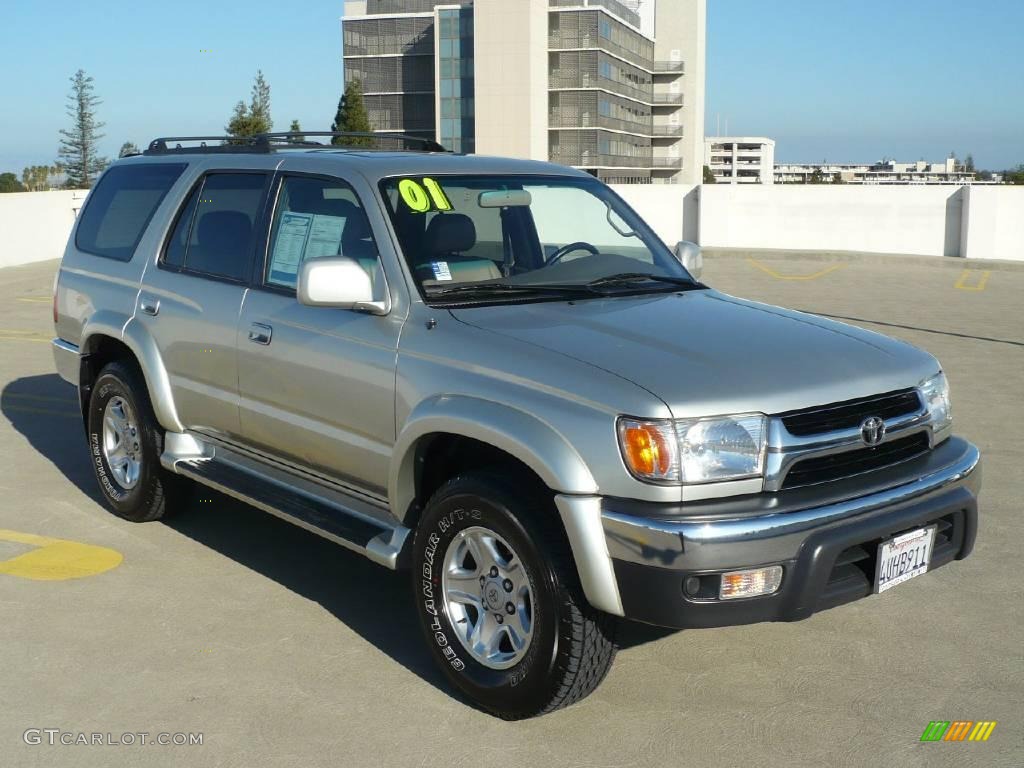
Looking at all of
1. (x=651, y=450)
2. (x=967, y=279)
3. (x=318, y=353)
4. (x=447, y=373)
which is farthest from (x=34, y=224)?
(x=651, y=450)

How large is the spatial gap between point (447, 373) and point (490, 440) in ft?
1.27

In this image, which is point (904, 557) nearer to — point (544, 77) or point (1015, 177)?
point (1015, 177)

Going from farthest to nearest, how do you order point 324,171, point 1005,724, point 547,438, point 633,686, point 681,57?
point 681,57 < point 324,171 < point 633,686 < point 1005,724 < point 547,438

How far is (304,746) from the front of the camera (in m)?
3.71

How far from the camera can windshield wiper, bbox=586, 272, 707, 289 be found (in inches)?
186

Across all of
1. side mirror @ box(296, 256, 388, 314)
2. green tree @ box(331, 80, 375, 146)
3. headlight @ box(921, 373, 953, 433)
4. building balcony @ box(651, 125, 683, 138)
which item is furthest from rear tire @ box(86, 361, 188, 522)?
building balcony @ box(651, 125, 683, 138)

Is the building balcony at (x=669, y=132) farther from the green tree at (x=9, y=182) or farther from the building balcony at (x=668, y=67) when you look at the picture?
the green tree at (x=9, y=182)

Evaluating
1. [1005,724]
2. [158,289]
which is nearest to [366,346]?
[158,289]

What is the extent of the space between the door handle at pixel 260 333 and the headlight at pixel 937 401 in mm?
2551

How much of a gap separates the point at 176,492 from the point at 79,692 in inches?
75.5

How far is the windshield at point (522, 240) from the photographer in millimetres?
4496

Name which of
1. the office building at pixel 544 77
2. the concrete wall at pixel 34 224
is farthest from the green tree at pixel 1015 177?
the concrete wall at pixel 34 224

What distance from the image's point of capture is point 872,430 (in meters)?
3.76

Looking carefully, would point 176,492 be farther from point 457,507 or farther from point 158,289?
point 457,507
